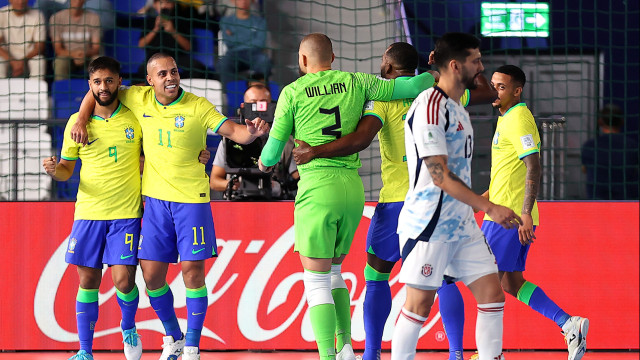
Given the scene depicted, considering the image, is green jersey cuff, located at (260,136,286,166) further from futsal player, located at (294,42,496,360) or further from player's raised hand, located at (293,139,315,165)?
futsal player, located at (294,42,496,360)

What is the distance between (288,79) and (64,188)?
98.2 inches

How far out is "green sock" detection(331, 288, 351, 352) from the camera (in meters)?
5.20

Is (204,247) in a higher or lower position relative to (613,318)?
higher

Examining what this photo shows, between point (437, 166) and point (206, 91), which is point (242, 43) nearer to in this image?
point (206, 91)

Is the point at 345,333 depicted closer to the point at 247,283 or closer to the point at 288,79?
the point at 247,283

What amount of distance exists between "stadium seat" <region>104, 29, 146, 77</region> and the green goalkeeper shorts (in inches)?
162

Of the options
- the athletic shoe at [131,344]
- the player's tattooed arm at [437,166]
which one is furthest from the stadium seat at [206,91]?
the player's tattooed arm at [437,166]

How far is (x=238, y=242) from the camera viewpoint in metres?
6.63

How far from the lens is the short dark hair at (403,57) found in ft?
16.7

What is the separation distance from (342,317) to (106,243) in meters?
1.65

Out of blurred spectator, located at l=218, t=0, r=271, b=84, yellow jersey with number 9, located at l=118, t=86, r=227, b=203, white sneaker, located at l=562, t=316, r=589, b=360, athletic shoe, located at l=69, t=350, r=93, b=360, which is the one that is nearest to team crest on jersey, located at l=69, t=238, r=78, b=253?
yellow jersey with number 9, located at l=118, t=86, r=227, b=203

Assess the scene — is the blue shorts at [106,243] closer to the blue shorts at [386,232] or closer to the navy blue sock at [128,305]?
the navy blue sock at [128,305]

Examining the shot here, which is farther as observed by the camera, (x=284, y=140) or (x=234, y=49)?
(x=234, y=49)

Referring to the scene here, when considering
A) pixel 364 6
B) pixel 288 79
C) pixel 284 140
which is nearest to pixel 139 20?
pixel 288 79
